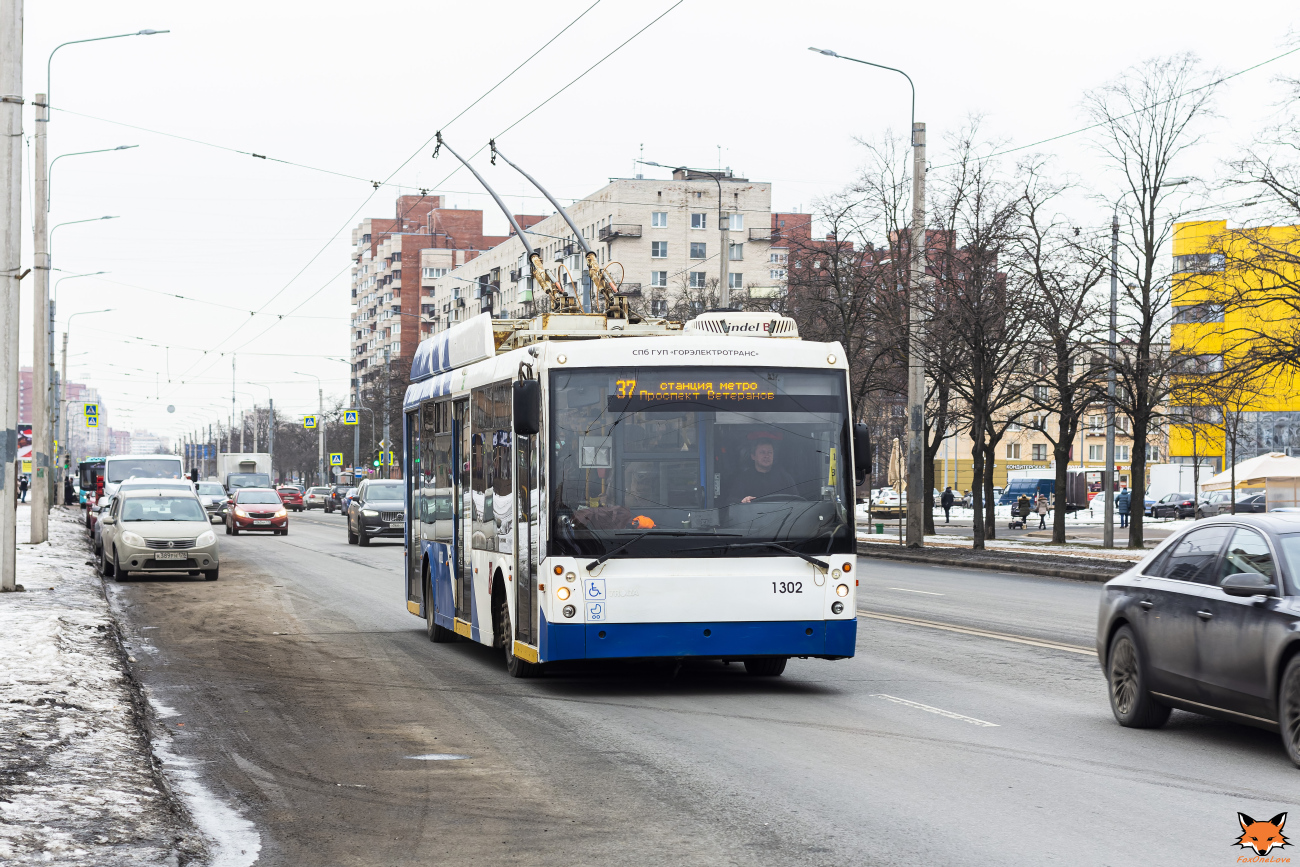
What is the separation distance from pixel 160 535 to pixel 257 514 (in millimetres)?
22443

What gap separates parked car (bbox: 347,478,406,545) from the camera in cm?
4253

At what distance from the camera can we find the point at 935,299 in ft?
139

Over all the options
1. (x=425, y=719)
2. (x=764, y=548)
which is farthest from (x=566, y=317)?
(x=425, y=719)

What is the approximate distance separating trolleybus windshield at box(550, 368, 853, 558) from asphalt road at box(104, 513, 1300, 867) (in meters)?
1.22

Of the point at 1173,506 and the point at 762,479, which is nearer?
the point at 762,479

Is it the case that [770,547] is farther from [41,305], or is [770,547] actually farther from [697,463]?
[41,305]

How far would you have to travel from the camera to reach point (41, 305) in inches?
1382

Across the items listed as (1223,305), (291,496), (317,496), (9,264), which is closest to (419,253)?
(317,496)

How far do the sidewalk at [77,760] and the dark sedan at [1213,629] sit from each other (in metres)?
5.65

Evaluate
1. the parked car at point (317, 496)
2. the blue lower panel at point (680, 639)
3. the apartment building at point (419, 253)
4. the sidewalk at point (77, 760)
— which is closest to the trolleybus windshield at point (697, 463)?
the blue lower panel at point (680, 639)

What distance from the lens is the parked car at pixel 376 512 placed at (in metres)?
42.5

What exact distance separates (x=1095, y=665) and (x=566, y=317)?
217 inches

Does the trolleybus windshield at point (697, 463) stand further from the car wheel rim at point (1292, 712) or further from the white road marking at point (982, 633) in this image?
the white road marking at point (982, 633)

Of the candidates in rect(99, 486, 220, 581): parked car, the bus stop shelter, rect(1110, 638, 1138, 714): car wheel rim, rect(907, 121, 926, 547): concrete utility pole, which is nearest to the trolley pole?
rect(99, 486, 220, 581): parked car
